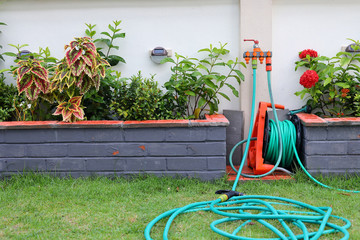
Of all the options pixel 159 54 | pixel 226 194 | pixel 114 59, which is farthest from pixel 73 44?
pixel 226 194

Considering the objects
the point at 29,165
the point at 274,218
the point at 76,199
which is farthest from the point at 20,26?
the point at 274,218

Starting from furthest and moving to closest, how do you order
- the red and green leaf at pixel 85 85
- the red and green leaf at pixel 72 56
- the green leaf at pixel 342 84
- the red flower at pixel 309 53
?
the red flower at pixel 309 53
the green leaf at pixel 342 84
the red and green leaf at pixel 85 85
the red and green leaf at pixel 72 56

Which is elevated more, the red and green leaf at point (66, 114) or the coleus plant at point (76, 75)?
the coleus plant at point (76, 75)

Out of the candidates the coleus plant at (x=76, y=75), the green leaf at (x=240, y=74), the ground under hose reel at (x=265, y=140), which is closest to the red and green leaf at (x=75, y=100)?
the coleus plant at (x=76, y=75)

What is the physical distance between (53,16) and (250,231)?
2881 mm

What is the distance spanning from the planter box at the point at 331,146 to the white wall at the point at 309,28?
76 centimetres

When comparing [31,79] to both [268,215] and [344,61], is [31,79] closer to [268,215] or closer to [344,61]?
[268,215]

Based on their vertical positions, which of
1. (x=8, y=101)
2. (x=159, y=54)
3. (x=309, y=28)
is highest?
(x=309, y=28)

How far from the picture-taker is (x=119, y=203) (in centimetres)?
265

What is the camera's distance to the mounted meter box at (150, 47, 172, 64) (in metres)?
3.58

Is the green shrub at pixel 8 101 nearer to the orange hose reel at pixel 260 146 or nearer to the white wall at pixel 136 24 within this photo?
the white wall at pixel 136 24

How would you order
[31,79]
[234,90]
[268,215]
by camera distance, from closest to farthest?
[268,215] < [31,79] < [234,90]

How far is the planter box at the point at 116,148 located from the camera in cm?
306

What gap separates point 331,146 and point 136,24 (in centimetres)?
219
